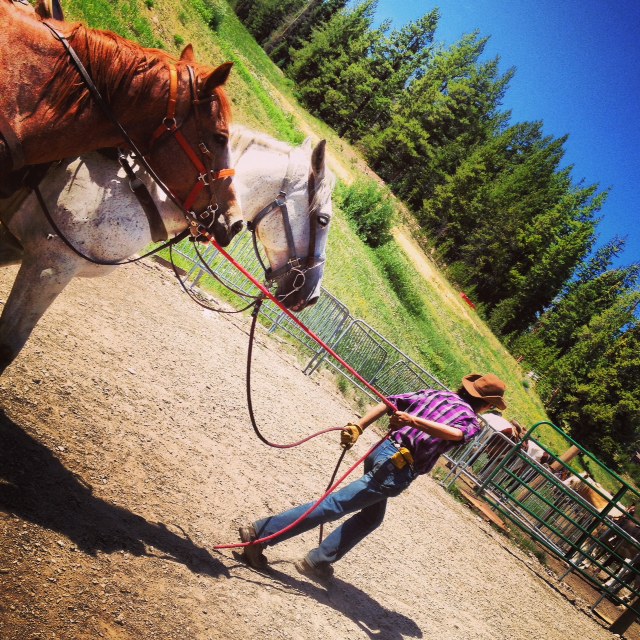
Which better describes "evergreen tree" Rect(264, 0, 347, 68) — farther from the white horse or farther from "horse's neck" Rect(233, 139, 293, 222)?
the white horse

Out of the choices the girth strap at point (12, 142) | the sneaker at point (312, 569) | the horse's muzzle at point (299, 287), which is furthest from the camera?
the sneaker at point (312, 569)

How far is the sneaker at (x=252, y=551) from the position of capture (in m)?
4.22

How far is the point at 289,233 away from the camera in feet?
14.2

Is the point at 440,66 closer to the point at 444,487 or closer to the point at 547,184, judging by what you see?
the point at 547,184

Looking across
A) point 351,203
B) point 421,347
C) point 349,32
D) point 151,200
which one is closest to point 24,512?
point 151,200

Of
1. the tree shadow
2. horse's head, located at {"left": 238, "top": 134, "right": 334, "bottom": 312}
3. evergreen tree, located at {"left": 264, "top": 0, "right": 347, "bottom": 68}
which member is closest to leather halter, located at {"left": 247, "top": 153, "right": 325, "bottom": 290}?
horse's head, located at {"left": 238, "top": 134, "right": 334, "bottom": 312}

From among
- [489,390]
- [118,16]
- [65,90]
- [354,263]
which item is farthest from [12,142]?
[354,263]

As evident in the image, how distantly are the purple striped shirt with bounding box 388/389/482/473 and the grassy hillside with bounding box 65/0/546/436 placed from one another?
11.4 meters

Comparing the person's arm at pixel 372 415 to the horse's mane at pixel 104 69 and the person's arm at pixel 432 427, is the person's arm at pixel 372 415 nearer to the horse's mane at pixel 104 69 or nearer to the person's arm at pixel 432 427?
the person's arm at pixel 432 427

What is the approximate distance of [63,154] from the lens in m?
3.02

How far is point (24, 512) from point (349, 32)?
64013mm

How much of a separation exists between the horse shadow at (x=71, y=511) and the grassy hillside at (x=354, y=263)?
1218cm

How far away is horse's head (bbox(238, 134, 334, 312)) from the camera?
421 cm

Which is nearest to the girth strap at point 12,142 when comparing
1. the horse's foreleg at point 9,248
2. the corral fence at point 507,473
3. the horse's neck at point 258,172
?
the horse's foreleg at point 9,248
